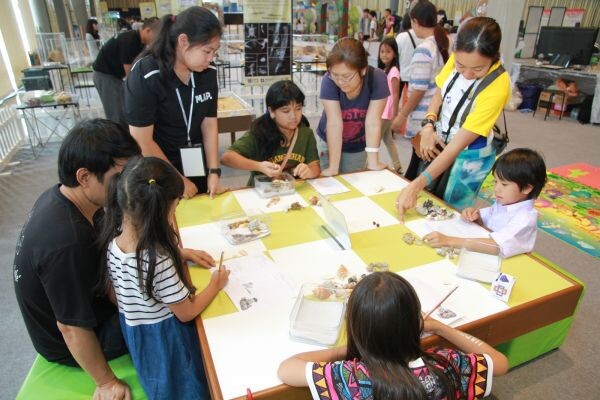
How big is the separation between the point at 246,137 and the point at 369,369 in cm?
141

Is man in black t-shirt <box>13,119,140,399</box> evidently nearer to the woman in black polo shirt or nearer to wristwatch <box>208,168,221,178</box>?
the woman in black polo shirt

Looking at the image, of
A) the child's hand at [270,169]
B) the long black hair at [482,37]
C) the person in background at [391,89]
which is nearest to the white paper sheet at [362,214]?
the child's hand at [270,169]

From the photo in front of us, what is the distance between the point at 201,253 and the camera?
1.31 meters

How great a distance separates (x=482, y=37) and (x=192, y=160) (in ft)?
4.29

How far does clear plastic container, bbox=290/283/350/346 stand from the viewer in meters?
0.99

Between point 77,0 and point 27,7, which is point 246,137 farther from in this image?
point 77,0

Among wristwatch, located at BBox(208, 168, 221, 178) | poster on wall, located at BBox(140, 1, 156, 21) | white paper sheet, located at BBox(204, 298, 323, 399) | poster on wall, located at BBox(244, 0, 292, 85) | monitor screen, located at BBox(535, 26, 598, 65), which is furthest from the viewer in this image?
poster on wall, located at BBox(140, 1, 156, 21)

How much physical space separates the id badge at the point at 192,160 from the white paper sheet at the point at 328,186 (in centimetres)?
53

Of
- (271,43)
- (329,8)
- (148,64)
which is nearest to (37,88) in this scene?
(271,43)

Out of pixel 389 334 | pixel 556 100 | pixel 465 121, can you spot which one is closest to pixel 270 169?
pixel 465 121

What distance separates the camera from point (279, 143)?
6.51 ft

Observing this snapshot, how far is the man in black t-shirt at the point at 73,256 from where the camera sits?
0.97 meters

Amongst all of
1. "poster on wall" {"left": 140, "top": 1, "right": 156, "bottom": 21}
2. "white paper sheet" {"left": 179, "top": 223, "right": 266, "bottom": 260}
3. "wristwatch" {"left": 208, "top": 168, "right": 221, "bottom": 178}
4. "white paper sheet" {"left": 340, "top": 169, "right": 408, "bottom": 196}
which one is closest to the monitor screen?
"white paper sheet" {"left": 340, "top": 169, "right": 408, "bottom": 196}

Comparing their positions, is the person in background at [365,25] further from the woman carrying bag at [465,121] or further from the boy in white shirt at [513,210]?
the boy in white shirt at [513,210]
